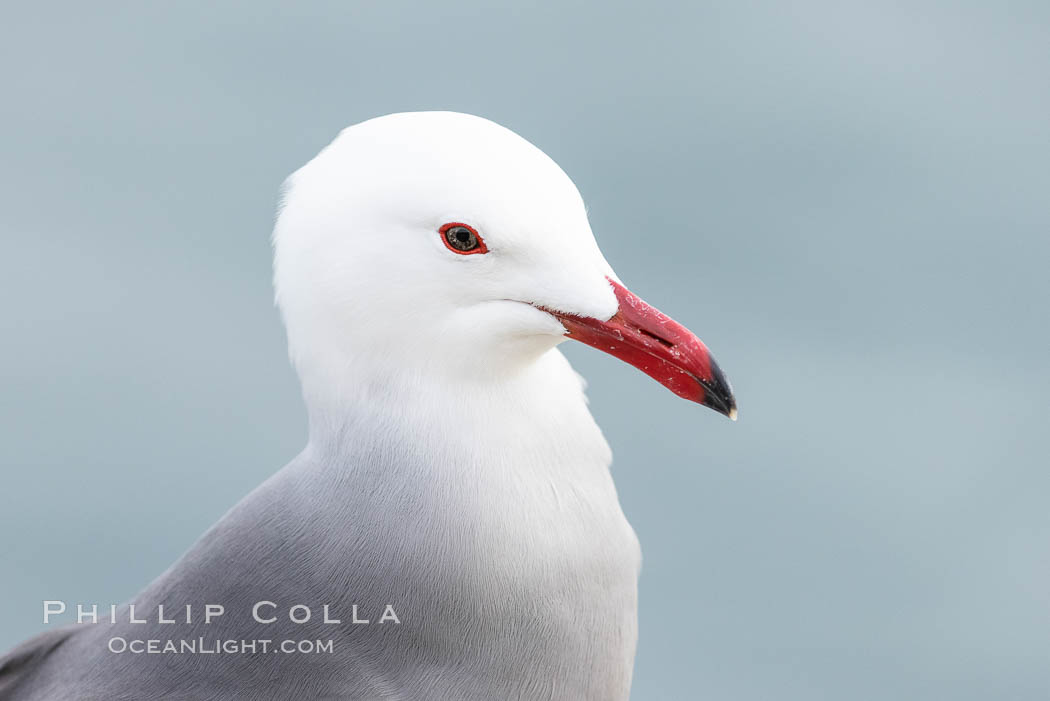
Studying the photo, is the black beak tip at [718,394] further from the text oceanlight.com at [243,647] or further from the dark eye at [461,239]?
the text oceanlight.com at [243,647]

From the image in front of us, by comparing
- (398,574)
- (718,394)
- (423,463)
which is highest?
(718,394)

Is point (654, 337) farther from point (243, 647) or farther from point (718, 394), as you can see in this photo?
point (243, 647)

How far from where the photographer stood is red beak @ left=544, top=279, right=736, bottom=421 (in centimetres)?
115

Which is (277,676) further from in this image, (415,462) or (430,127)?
(430,127)

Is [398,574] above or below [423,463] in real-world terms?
below

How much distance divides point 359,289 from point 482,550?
11.6 inches

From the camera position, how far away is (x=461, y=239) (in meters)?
1.12

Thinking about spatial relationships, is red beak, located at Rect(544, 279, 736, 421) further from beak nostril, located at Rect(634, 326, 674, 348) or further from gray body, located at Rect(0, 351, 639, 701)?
gray body, located at Rect(0, 351, 639, 701)

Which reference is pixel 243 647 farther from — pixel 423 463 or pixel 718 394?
pixel 718 394

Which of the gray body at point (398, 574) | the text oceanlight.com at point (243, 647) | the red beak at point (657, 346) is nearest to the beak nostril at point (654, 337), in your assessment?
the red beak at point (657, 346)

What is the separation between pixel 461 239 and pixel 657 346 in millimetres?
212

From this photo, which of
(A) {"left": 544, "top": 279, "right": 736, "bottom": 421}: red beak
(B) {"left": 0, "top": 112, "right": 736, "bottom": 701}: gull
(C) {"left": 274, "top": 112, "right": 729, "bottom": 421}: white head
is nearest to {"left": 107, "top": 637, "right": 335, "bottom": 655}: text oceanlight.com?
(B) {"left": 0, "top": 112, "right": 736, "bottom": 701}: gull

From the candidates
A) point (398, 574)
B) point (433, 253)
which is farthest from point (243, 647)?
point (433, 253)

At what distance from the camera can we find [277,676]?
122cm
